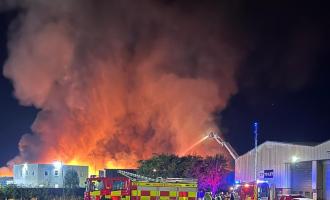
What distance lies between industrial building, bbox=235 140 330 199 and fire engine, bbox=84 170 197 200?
15.5 meters

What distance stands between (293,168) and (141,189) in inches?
933

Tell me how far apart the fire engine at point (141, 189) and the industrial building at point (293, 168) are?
15450mm

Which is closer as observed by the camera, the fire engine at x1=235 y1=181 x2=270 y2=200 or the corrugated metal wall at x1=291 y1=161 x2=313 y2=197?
the fire engine at x1=235 y1=181 x2=270 y2=200

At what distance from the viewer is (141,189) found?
2803 cm

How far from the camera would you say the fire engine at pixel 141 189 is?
27984 millimetres

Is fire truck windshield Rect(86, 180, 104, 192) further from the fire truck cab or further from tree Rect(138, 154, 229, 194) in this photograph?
tree Rect(138, 154, 229, 194)

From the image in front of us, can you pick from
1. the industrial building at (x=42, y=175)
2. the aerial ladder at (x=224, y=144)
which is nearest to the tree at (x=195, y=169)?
the aerial ladder at (x=224, y=144)

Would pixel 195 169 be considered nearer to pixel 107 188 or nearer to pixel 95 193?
pixel 95 193

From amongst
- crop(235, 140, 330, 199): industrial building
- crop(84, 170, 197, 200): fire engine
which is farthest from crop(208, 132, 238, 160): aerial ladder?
crop(84, 170, 197, 200): fire engine

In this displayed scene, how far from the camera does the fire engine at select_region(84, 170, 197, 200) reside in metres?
28.0

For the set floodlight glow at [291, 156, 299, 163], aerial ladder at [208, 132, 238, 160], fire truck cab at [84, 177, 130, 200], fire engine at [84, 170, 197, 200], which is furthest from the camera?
aerial ladder at [208, 132, 238, 160]

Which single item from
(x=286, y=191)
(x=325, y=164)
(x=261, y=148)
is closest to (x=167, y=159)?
(x=261, y=148)

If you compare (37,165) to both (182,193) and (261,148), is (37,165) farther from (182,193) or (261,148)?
(182,193)

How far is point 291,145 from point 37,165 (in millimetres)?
48383
